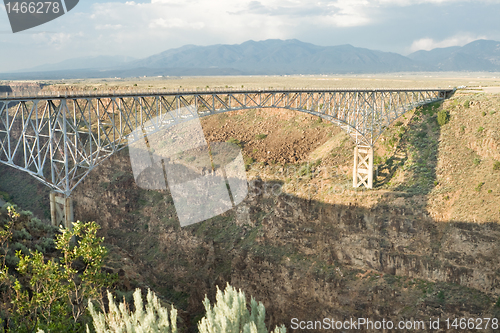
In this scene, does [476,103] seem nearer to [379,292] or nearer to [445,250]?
[445,250]

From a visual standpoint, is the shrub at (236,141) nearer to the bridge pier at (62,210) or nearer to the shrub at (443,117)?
the shrub at (443,117)

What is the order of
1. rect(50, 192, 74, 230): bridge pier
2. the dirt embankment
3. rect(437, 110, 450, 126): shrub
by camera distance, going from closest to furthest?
rect(50, 192, 74, 230): bridge pier, the dirt embankment, rect(437, 110, 450, 126): shrub

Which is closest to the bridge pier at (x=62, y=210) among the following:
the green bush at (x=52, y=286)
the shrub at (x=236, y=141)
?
the green bush at (x=52, y=286)

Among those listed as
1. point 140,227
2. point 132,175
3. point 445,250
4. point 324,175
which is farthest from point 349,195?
point 132,175

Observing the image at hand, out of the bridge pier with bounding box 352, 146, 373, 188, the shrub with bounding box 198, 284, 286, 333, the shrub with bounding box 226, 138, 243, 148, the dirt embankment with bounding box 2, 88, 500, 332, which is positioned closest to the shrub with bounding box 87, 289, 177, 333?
the shrub with bounding box 198, 284, 286, 333

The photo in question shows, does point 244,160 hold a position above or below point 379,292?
above

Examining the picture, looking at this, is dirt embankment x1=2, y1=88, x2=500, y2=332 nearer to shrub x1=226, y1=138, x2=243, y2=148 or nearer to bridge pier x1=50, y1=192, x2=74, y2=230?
shrub x1=226, y1=138, x2=243, y2=148
